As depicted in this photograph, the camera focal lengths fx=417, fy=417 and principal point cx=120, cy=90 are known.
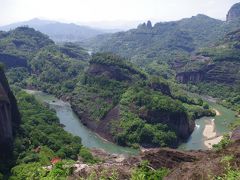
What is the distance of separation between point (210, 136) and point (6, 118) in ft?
149

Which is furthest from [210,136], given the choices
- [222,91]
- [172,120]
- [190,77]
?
[190,77]

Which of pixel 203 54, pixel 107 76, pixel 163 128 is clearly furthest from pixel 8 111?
pixel 203 54

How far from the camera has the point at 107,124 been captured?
90.8 metres

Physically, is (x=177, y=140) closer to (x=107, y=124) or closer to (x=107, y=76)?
(x=107, y=124)

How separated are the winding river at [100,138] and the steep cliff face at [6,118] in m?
16.5

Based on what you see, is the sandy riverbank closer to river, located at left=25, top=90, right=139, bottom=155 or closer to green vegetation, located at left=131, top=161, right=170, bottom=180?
river, located at left=25, top=90, right=139, bottom=155

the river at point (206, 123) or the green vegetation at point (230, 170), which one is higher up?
the green vegetation at point (230, 170)

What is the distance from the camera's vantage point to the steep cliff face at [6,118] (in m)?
63.6

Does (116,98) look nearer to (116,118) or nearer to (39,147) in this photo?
(116,118)

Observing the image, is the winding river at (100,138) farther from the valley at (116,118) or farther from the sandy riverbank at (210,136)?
the sandy riverbank at (210,136)

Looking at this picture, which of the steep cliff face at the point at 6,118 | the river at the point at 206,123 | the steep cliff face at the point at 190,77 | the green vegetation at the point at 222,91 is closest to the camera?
the steep cliff face at the point at 6,118

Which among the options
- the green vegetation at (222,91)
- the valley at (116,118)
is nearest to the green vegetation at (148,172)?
the valley at (116,118)

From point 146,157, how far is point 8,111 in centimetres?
3232

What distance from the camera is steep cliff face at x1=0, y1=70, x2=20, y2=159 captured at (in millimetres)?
63566
